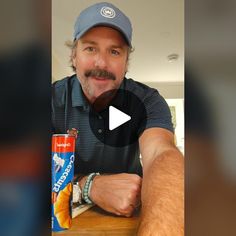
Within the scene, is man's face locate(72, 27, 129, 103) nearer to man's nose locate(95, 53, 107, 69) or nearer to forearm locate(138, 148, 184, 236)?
man's nose locate(95, 53, 107, 69)

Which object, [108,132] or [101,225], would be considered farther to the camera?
[108,132]

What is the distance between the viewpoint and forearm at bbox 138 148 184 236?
0.88 feet

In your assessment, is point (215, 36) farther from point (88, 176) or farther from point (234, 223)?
point (88, 176)

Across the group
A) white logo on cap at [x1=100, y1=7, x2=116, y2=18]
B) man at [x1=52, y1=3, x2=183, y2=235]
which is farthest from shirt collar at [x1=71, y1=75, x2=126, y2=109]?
white logo on cap at [x1=100, y1=7, x2=116, y2=18]

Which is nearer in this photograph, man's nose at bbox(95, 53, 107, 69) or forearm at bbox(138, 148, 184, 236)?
forearm at bbox(138, 148, 184, 236)

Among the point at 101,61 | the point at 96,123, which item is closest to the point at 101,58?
the point at 101,61

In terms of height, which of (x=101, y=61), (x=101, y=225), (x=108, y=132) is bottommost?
(x=101, y=225)

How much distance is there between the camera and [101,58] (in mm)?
405

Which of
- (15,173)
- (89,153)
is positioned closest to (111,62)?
(89,153)

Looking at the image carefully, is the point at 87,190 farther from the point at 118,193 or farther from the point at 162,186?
the point at 162,186

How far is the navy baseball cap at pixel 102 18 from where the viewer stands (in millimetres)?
347

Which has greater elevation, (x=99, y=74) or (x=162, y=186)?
(x=99, y=74)
